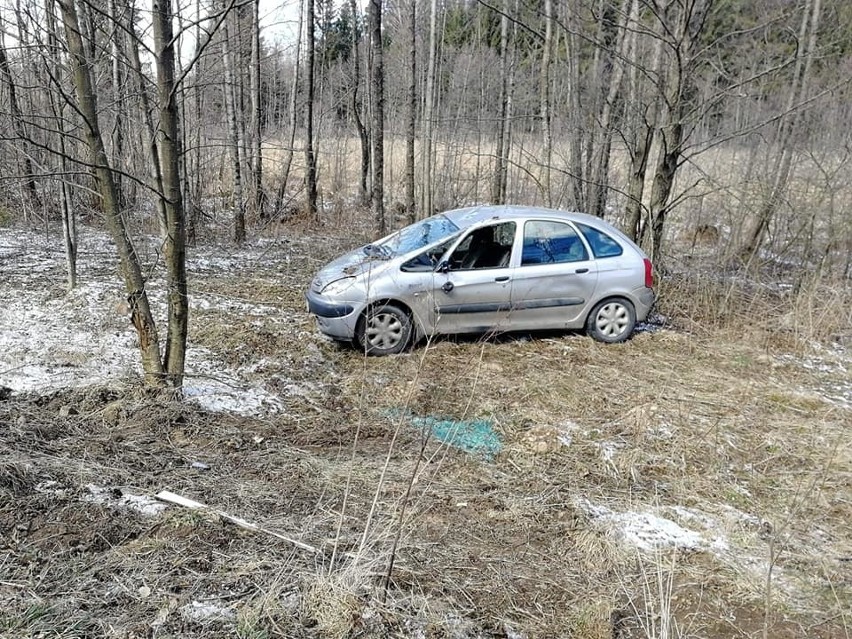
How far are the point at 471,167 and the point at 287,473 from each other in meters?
15.4

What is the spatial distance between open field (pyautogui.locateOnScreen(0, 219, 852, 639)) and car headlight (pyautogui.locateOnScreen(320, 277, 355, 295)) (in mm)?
676

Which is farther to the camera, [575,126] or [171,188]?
[575,126]

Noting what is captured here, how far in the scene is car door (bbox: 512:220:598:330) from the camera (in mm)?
6762

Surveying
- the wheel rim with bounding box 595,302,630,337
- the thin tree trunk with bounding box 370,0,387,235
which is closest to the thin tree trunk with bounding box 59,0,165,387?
the wheel rim with bounding box 595,302,630,337

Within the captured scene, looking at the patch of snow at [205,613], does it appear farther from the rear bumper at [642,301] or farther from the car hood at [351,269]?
the rear bumper at [642,301]

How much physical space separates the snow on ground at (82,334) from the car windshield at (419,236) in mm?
1904

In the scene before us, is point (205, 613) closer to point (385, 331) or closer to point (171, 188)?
point (171, 188)

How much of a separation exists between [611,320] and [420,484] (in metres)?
4.03

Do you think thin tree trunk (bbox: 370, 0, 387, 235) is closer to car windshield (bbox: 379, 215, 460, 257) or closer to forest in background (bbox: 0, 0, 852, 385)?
forest in background (bbox: 0, 0, 852, 385)

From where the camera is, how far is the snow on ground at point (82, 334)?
5.23m

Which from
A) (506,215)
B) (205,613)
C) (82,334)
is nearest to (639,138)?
(506,215)

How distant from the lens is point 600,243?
7090 millimetres

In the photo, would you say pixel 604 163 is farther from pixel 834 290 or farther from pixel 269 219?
pixel 269 219

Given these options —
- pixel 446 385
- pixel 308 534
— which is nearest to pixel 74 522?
pixel 308 534
